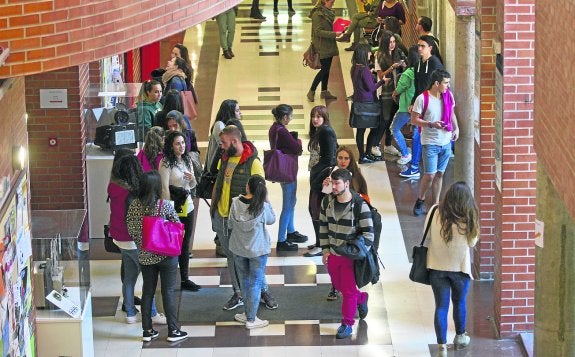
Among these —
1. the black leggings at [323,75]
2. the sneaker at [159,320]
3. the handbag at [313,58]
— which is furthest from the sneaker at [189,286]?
the black leggings at [323,75]

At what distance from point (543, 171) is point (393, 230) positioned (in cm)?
463

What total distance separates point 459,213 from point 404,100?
19.4 feet

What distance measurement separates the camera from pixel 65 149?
47.4 ft

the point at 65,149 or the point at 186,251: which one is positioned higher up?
the point at 65,149

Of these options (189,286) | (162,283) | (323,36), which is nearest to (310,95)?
(323,36)

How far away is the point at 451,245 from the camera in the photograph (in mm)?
11008

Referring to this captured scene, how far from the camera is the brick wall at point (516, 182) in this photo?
11492 millimetres

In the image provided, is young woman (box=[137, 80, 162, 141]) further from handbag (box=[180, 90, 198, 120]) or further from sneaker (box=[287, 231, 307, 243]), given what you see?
sneaker (box=[287, 231, 307, 243])

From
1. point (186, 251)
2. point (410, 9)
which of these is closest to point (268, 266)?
point (186, 251)

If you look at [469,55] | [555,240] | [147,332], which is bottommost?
[147,332]

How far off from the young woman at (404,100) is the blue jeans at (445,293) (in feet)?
17.9

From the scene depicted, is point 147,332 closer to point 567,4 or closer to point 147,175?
point 147,175

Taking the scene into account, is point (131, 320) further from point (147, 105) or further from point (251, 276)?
point (147, 105)

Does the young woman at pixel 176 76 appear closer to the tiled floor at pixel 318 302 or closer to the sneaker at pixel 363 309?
the tiled floor at pixel 318 302
